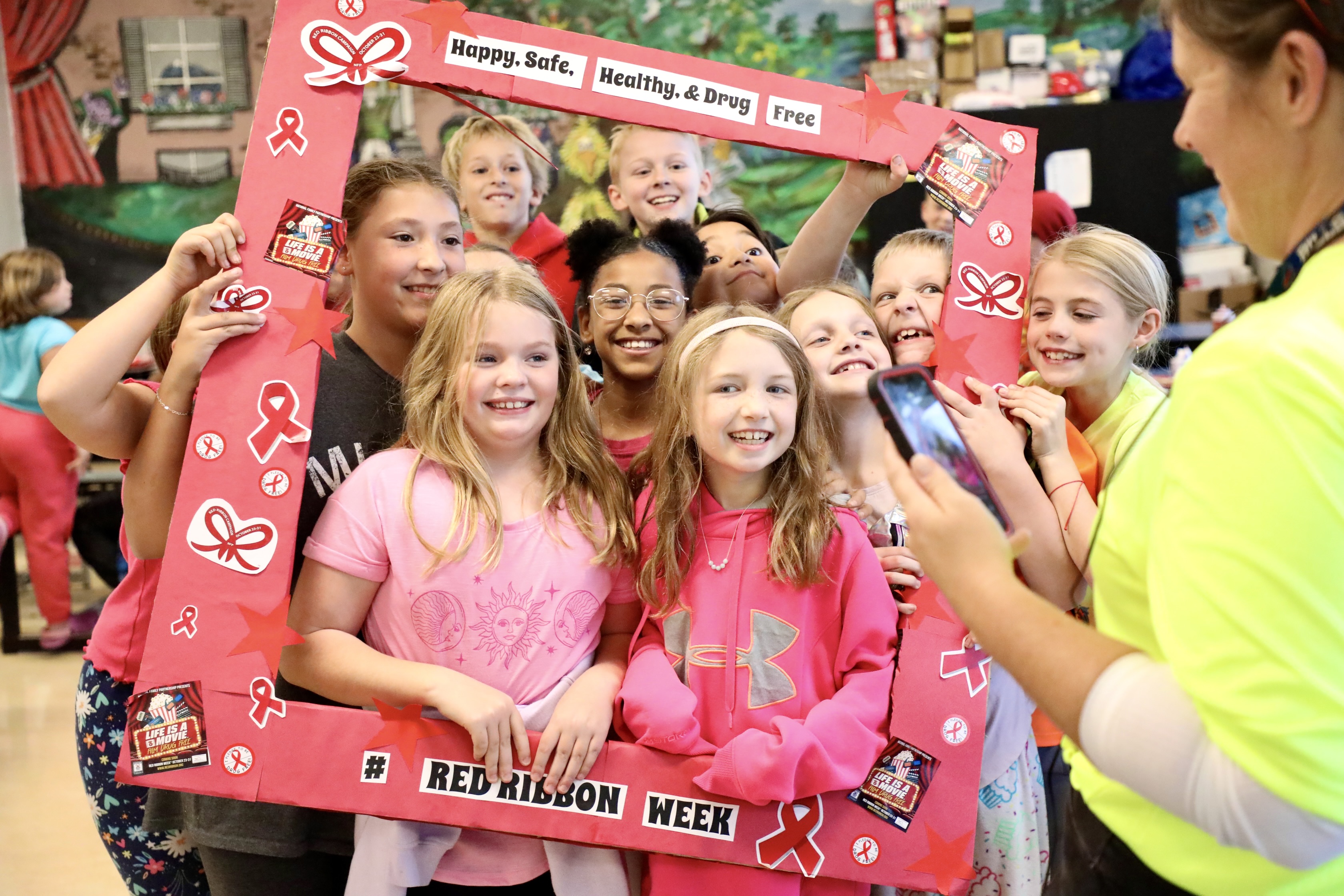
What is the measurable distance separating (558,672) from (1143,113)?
5.34m

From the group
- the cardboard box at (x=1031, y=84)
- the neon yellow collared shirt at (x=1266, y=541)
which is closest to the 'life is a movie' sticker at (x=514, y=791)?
the neon yellow collared shirt at (x=1266, y=541)

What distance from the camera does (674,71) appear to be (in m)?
1.66

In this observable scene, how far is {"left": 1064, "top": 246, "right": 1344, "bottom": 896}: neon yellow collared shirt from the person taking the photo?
29.4 inches

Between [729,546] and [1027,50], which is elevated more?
[1027,50]

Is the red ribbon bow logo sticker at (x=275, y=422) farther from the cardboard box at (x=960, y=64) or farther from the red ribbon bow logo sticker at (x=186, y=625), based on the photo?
the cardboard box at (x=960, y=64)

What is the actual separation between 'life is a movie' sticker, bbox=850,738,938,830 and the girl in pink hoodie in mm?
28

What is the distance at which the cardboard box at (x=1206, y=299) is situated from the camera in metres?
5.77

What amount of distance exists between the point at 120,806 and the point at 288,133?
1260 mm

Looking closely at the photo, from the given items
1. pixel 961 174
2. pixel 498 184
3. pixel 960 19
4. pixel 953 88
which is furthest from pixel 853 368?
pixel 960 19

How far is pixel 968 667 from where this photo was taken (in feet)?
5.31

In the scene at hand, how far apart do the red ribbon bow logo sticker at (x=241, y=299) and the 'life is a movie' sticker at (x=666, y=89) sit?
0.62 meters

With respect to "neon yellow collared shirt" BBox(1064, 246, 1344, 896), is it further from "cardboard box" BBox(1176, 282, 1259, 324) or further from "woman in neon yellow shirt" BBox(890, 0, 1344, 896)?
"cardboard box" BBox(1176, 282, 1259, 324)

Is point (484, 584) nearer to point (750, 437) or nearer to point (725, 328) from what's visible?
point (750, 437)

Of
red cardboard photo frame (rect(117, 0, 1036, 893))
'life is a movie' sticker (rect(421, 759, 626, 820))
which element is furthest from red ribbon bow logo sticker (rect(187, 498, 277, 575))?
'life is a movie' sticker (rect(421, 759, 626, 820))
